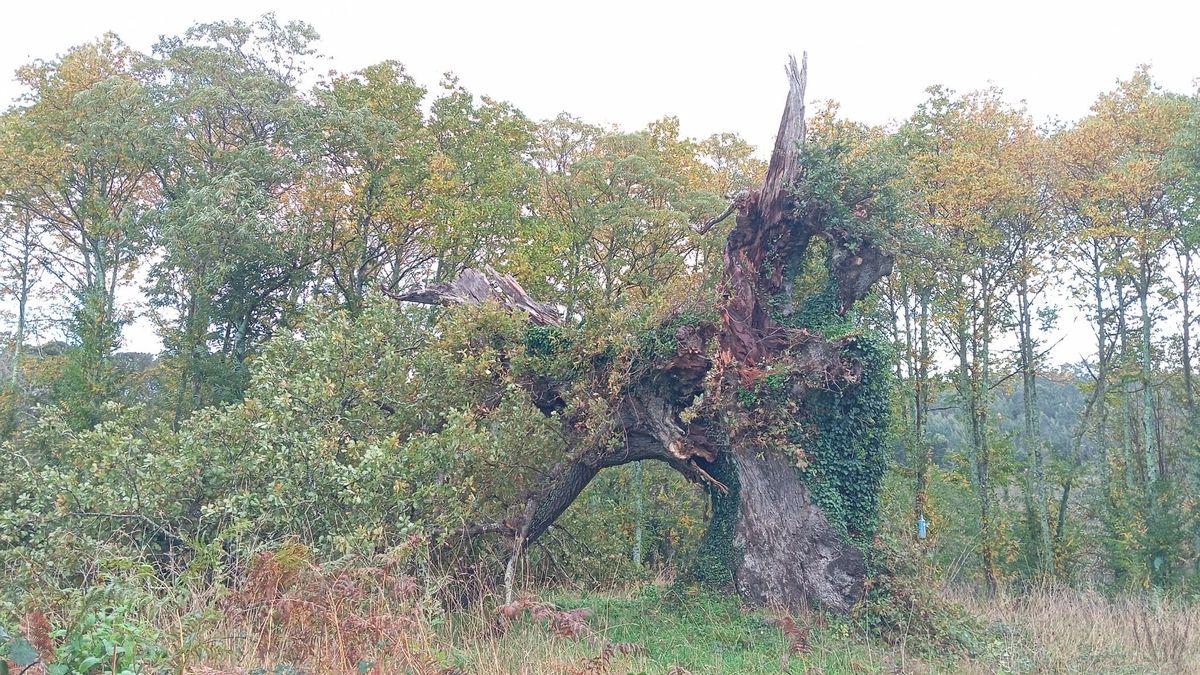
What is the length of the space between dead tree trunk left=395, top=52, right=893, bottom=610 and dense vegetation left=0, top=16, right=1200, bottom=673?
14cm

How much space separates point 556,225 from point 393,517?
1281cm

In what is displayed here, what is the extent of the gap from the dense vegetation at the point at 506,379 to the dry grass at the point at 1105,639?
65mm

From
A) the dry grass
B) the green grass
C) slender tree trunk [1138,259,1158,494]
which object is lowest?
the green grass

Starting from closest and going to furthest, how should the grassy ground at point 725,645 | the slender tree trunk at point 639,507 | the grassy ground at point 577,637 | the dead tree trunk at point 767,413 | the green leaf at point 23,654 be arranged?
the green leaf at point 23,654
the grassy ground at point 577,637
the grassy ground at point 725,645
the dead tree trunk at point 767,413
the slender tree trunk at point 639,507

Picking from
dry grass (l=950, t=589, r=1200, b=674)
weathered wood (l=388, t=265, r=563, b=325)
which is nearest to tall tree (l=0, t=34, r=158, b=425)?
weathered wood (l=388, t=265, r=563, b=325)

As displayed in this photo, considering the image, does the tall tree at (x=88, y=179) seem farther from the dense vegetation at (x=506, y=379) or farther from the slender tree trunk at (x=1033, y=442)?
the slender tree trunk at (x=1033, y=442)

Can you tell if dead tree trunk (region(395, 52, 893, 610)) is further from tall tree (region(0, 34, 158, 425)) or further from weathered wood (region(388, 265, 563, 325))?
tall tree (region(0, 34, 158, 425))

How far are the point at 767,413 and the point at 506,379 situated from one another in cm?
351

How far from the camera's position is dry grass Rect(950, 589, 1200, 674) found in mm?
7508

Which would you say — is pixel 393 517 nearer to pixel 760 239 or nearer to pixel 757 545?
pixel 757 545

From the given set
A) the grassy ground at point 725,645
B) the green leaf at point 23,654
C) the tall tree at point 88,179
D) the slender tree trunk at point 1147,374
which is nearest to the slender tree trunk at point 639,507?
the grassy ground at point 725,645

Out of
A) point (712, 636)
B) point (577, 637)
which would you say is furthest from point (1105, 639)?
point (577, 637)

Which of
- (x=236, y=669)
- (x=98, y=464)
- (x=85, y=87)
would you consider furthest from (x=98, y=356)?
(x=236, y=669)

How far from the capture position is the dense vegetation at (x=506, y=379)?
748cm
